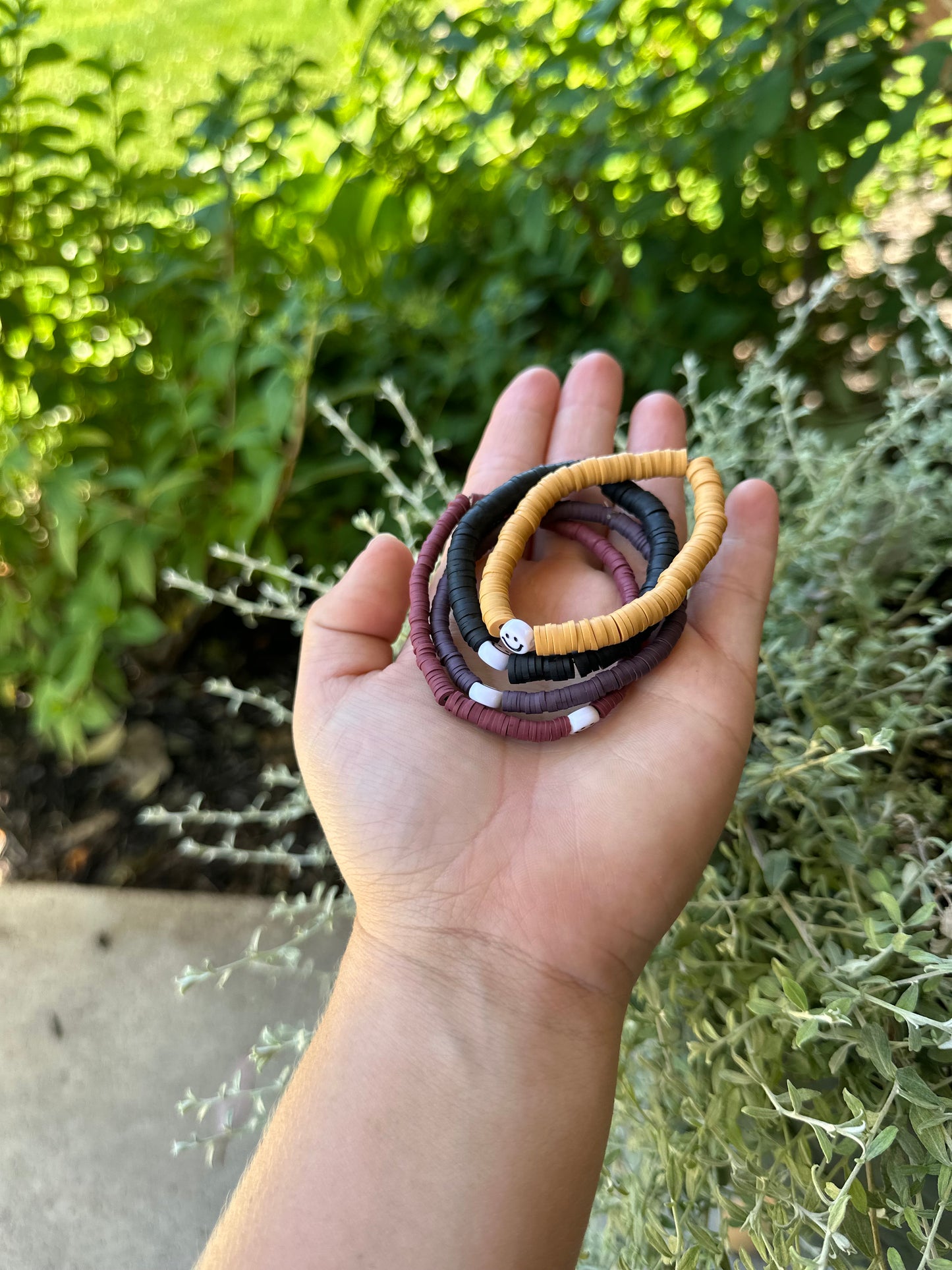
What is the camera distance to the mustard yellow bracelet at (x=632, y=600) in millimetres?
1053

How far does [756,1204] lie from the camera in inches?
33.8

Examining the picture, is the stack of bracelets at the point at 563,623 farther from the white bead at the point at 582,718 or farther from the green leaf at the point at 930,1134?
the green leaf at the point at 930,1134

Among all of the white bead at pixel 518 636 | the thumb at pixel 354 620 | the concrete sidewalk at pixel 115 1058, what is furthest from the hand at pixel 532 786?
the concrete sidewalk at pixel 115 1058

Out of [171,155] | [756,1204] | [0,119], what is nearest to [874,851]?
[756,1204]

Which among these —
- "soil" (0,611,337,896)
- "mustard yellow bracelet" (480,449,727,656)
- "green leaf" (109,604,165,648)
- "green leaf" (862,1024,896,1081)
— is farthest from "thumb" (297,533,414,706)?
"soil" (0,611,337,896)

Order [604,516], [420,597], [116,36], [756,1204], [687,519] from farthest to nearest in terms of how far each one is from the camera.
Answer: [116,36]
[687,519]
[604,516]
[420,597]
[756,1204]

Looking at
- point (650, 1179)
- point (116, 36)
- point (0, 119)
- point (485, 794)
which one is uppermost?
point (116, 36)

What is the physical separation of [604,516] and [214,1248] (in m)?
1.02

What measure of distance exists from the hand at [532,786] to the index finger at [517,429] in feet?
0.96

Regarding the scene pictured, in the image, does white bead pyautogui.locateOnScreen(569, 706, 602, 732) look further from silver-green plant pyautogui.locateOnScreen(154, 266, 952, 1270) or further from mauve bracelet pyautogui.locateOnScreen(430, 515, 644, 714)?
silver-green plant pyautogui.locateOnScreen(154, 266, 952, 1270)

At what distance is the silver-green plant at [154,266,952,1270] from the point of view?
85 centimetres

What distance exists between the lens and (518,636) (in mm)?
1060

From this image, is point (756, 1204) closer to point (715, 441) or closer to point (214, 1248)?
point (214, 1248)

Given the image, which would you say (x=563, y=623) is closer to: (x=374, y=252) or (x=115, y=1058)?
(x=374, y=252)
